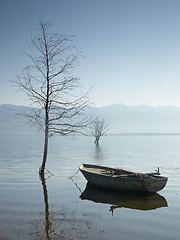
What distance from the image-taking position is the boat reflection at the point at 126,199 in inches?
520

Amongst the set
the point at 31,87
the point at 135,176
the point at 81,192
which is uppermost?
the point at 31,87

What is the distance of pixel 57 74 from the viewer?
20.4 m

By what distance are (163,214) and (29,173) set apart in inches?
568

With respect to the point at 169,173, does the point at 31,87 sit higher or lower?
higher

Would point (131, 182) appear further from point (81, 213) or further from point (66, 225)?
point (66, 225)

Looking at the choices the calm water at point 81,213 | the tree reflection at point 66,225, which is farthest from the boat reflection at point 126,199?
the tree reflection at point 66,225

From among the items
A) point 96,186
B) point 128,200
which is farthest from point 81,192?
point 128,200

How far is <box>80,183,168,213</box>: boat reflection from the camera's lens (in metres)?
13.2

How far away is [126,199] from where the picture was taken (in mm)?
14344

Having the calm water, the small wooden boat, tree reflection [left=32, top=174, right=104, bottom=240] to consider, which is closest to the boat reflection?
the calm water

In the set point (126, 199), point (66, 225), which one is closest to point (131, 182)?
point (126, 199)

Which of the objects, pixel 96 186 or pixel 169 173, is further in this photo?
pixel 169 173

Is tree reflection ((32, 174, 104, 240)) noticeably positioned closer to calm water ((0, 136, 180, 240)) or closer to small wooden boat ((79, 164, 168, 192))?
calm water ((0, 136, 180, 240))

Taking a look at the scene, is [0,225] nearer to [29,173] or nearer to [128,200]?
[128,200]
